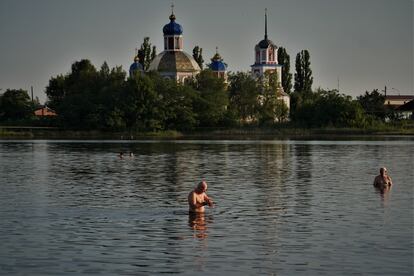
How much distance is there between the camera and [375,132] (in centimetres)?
14150

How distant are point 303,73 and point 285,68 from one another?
15.5 feet

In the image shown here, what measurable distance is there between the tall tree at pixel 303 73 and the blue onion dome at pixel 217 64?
25.0 metres

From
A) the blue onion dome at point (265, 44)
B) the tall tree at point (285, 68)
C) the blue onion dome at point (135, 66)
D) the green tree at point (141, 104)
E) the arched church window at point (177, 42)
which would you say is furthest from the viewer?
the tall tree at point (285, 68)

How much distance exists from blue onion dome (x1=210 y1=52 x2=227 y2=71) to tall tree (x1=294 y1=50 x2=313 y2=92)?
985 inches

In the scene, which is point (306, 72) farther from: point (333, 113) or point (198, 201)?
point (198, 201)

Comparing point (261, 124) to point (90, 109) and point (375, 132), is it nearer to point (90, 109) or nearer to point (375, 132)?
point (375, 132)

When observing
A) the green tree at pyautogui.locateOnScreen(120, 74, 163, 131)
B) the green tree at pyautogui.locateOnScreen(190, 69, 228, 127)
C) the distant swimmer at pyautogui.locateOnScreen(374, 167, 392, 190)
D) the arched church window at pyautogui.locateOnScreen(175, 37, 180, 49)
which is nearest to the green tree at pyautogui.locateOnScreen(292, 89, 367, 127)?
the green tree at pyautogui.locateOnScreen(190, 69, 228, 127)

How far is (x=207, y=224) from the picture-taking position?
96.3 feet

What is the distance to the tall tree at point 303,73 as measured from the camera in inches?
7564

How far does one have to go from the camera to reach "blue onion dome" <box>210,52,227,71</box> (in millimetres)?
169875

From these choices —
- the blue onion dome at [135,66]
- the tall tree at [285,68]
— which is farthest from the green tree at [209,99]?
the tall tree at [285,68]

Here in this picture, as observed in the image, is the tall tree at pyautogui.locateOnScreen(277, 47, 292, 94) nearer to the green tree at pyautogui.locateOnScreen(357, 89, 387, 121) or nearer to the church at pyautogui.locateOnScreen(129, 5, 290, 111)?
the church at pyautogui.locateOnScreen(129, 5, 290, 111)

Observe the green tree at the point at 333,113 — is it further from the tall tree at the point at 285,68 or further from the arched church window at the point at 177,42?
the tall tree at the point at 285,68

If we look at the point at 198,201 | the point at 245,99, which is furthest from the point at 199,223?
the point at 245,99
